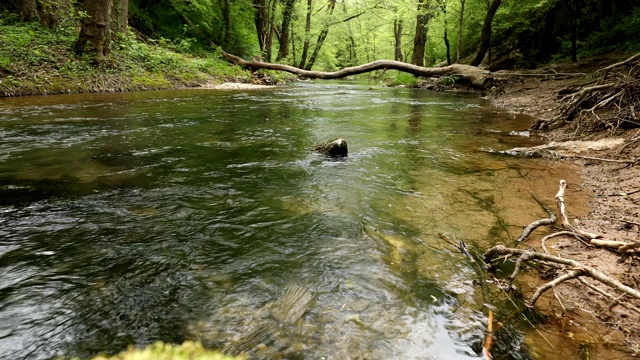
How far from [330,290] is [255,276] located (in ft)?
1.63

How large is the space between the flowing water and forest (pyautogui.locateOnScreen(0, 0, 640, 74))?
8161 millimetres

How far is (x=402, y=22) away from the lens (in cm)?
2831

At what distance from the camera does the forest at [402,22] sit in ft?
Result: 38.1

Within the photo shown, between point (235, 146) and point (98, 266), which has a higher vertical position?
point (235, 146)

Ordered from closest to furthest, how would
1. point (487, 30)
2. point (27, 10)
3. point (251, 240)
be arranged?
1. point (251, 240)
2. point (27, 10)
3. point (487, 30)

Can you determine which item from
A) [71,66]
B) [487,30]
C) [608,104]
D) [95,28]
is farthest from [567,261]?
[487,30]

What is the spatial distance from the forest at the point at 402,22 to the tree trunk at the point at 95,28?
26mm

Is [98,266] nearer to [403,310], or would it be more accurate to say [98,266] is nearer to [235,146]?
[403,310]

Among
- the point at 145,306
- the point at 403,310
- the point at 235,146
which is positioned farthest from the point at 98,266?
the point at 235,146

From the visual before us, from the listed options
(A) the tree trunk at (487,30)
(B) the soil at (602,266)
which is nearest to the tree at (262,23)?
(A) the tree trunk at (487,30)

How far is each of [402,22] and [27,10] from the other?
24.5 metres

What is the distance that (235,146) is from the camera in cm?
560

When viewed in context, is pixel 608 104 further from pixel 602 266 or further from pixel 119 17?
pixel 119 17

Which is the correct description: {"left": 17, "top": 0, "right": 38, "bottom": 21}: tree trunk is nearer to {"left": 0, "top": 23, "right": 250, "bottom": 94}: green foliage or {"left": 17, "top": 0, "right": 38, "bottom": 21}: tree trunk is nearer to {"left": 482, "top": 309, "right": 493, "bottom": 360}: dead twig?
{"left": 0, "top": 23, "right": 250, "bottom": 94}: green foliage
